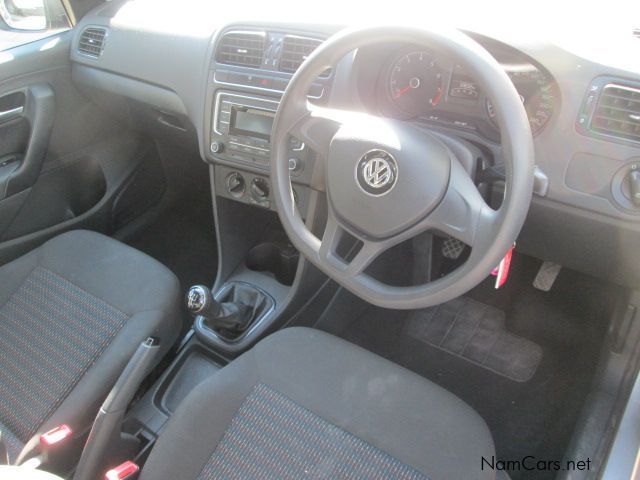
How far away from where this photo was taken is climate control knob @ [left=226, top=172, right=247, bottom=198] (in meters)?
1.77

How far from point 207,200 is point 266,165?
95cm

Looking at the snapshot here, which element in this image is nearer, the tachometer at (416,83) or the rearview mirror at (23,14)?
the tachometer at (416,83)

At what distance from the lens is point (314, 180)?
1565mm

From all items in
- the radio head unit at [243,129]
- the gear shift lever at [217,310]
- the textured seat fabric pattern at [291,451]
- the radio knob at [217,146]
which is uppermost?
the radio head unit at [243,129]

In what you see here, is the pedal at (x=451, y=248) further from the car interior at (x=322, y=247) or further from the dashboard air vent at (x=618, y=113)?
the dashboard air vent at (x=618, y=113)

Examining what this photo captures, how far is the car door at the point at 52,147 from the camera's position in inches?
78.3

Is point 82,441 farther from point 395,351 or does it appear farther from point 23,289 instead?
point 395,351

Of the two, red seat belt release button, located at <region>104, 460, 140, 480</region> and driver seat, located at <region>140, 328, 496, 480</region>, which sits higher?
driver seat, located at <region>140, 328, 496, 480</region>

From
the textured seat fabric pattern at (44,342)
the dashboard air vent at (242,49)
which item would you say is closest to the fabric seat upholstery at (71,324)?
the textured seat fabric pattern at (44,342)

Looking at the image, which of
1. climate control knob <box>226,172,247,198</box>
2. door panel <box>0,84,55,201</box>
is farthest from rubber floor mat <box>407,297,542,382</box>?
door panel <box>0,84,55,201</box>

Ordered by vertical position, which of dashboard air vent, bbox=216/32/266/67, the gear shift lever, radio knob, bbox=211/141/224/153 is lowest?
the gear shift lever

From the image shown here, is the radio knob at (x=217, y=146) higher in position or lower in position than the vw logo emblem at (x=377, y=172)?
lower

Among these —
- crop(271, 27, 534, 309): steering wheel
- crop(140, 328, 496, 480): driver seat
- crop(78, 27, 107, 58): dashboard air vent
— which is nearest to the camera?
crop(271, 27, 534, 309): steering wheel

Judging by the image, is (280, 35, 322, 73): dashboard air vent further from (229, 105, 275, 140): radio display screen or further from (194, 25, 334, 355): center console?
(229, 105, 275, 140): radio display screen
